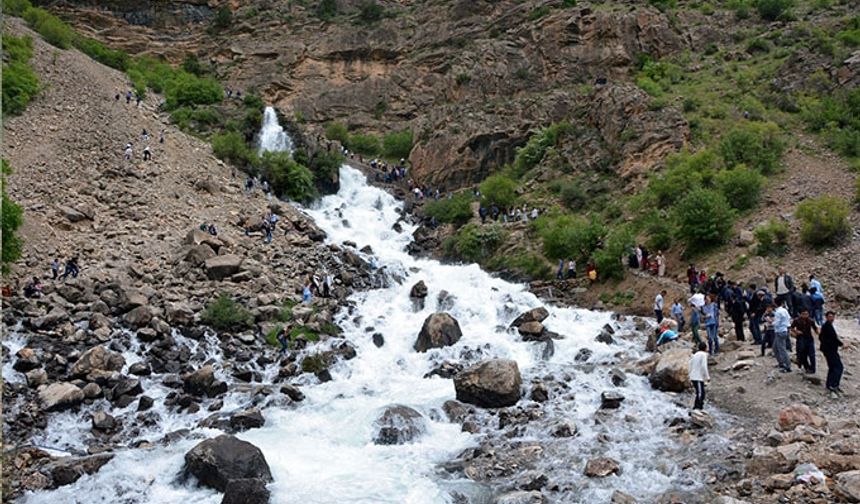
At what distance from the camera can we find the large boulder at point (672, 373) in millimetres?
13898

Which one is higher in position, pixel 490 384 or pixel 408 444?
pixel 490 384

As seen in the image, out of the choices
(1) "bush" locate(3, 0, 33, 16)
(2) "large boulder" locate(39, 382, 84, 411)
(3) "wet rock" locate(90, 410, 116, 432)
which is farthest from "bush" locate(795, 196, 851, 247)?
(1) "bush" locate(3, 0, 33, 16)

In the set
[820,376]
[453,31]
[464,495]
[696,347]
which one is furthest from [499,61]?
[464,495]

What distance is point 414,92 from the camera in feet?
167

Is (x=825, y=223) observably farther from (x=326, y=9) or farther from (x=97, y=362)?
(x=326, y=9)

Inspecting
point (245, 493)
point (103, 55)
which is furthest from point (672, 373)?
point (103, 55)

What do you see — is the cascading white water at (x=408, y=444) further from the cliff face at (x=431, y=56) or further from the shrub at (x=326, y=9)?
the shrub at (x=326, y=9)

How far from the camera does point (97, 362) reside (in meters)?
15.3

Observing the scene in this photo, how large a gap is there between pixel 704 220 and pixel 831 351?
11.5 m

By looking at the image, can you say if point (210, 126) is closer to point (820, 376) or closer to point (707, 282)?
point (707, 282)

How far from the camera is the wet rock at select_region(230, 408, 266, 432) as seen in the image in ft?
44.5

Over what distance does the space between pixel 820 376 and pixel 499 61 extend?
39316 millimetres

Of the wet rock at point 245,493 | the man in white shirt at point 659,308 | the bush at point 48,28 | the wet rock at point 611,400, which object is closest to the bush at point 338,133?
the bush at point 48,28

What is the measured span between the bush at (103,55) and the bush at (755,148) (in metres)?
42.2
